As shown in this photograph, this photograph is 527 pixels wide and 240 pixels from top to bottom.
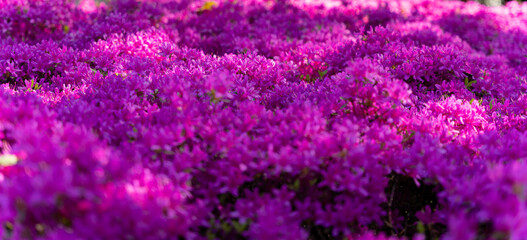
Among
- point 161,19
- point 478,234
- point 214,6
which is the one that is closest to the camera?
point 478,234

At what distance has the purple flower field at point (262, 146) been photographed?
68.6 inches

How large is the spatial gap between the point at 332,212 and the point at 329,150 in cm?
37

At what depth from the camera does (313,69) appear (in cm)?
451

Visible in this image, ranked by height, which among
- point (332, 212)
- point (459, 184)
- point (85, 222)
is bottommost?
point (332, 212)

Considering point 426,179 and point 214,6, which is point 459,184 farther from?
point 214,6

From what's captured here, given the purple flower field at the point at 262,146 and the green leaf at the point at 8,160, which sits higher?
the green leaf at the point at 8,160

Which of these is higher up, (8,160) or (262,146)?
(8,160)

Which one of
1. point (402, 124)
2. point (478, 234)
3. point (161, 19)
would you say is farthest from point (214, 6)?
point (478, 234)

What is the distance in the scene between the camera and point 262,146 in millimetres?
2438

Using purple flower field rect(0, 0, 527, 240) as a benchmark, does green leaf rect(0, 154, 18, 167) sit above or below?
above

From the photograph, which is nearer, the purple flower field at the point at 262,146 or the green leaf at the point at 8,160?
the purple flower field at the point at 262,146

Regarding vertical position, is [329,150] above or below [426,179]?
above

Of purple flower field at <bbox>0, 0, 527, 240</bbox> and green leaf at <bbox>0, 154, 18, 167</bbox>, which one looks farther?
green leaf at <bbox>0, 154, 18, 167</bbox>

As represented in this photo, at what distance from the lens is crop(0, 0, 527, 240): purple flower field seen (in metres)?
1.74
